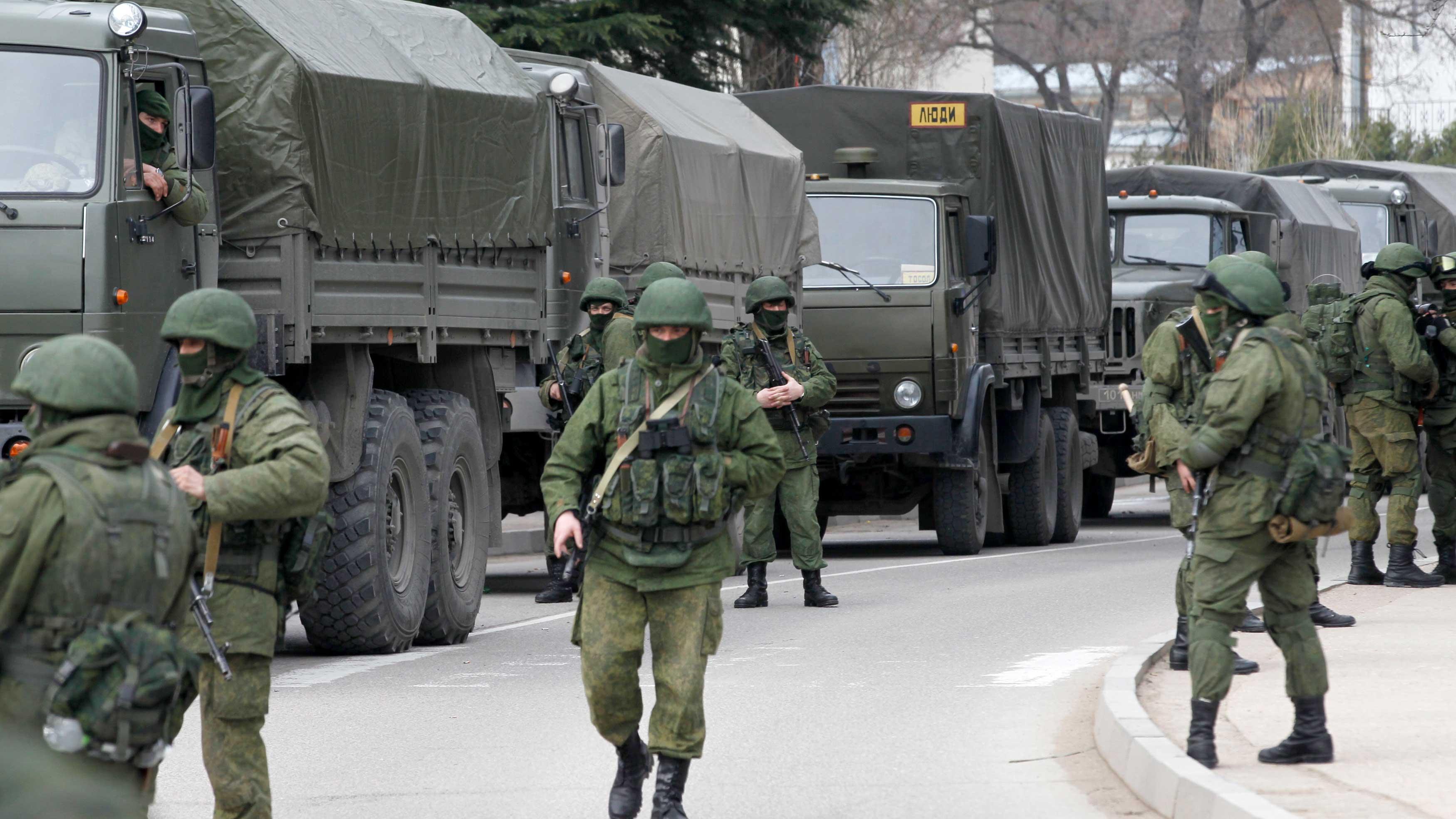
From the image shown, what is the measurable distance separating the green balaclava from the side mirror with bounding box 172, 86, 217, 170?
0.10 meters

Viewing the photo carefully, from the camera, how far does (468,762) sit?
8117 mm

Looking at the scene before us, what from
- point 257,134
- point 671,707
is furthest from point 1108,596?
point 671,707

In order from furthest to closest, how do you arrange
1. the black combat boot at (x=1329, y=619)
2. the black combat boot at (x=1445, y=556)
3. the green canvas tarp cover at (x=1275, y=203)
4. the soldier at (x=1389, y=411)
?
the green canvas tarp cover at (x=1275, y=203) < the black combat boot at (x=1445, y=556) < the soldier at (x=1389, y=411) < the black combat boot at (x=1329, y=619)

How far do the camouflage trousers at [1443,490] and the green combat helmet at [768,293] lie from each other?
4.13 metres

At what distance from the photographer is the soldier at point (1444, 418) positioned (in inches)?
506

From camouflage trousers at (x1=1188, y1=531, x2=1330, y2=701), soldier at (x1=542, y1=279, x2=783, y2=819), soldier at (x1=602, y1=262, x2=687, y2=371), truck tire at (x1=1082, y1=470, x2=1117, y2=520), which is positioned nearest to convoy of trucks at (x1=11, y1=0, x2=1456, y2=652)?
truck tire at (x1=1082, y1=470, x2=1117, y2=520)

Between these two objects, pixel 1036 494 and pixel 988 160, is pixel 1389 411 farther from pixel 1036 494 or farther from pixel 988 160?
pixel 1036 494

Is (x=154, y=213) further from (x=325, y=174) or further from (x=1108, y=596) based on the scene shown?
(x=1108, y=596)

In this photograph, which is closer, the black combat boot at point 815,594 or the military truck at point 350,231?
the military truck at point 350,231

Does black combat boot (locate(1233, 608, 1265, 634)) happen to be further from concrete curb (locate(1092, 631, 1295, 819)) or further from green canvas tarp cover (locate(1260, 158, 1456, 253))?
green canvas tarp cover (locate(1260, 158, 1456, 253))

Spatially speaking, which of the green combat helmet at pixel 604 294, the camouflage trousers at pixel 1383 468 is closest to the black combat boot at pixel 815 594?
the green combat helmet at pixel 604 294

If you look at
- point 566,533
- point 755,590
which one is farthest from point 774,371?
point 566,533

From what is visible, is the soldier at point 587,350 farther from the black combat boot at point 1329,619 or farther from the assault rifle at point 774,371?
the black combat boot at point 1329,619

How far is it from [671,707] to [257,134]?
477cm
